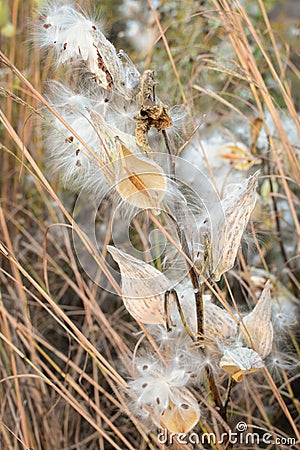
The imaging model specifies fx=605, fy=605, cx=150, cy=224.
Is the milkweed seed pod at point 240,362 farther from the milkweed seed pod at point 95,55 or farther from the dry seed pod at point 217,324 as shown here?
the milkweed seed pod at point 95,55

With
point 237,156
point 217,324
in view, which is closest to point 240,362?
point 217,324

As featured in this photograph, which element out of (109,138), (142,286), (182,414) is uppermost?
(109,138)

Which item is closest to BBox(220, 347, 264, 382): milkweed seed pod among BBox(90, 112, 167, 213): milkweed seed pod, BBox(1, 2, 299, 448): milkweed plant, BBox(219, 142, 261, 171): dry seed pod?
BBox(1, 2, 299, 448): milkweed plant

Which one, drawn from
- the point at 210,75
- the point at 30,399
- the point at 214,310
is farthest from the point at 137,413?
the point at 210,75

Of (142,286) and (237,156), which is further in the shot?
(237,156)

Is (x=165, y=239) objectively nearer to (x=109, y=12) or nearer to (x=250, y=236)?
(x=250, y=236)

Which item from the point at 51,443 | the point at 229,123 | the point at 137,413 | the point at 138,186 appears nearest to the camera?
the point at 138,186

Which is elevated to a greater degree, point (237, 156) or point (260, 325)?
point (237, 156)

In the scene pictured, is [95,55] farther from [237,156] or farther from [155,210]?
[237,156]
